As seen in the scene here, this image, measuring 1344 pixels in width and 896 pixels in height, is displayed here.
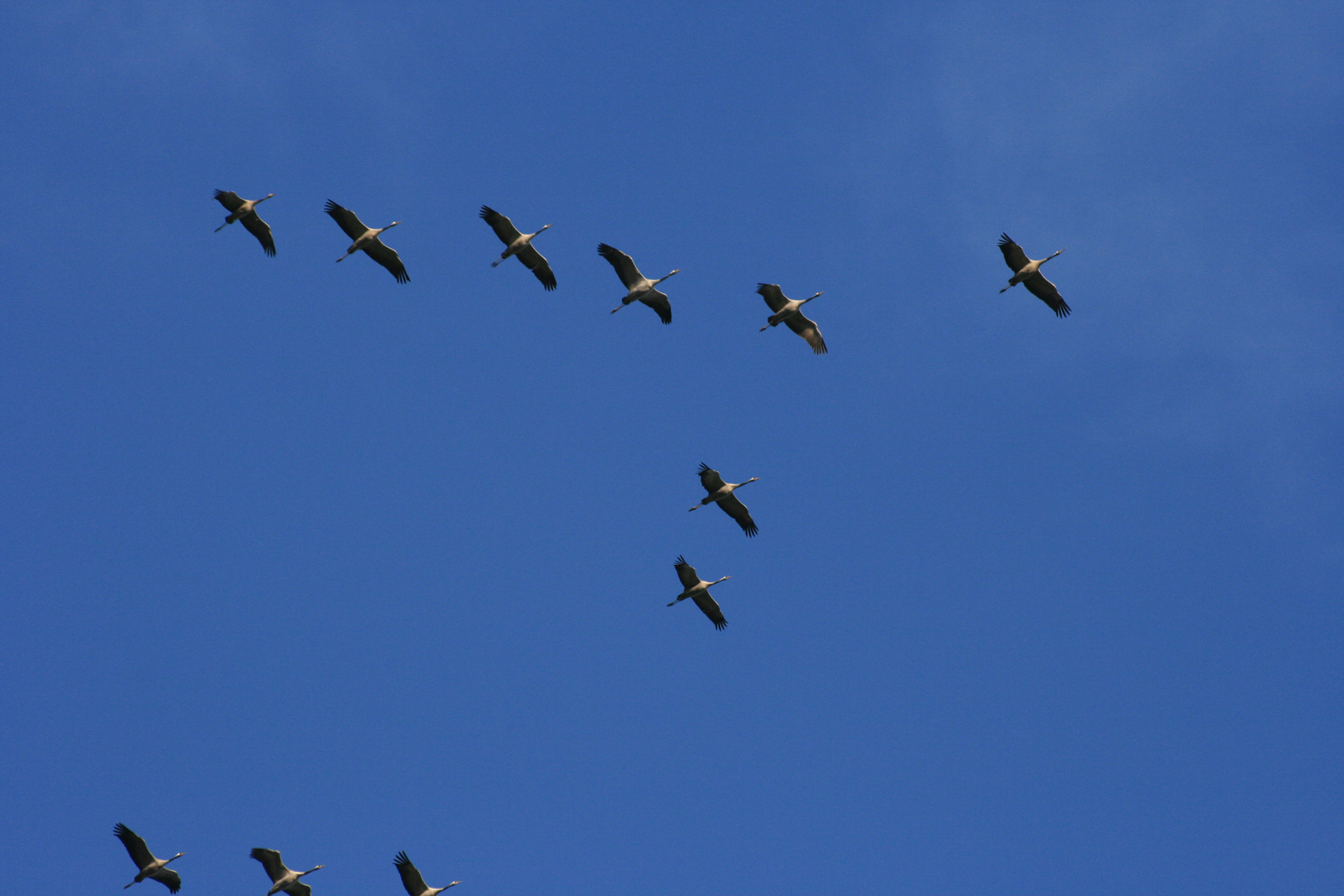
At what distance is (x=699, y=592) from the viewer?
42.7 m

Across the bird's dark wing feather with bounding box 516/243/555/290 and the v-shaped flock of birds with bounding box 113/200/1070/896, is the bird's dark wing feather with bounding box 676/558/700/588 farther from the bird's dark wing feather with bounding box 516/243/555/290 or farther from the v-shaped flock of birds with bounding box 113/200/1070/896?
the bird's dark wing feather with bounding box 516/243/555/290

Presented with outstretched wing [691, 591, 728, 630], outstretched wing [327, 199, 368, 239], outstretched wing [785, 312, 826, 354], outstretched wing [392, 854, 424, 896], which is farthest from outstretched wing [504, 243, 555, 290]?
outstretched wing [392, 854, 424, 896]

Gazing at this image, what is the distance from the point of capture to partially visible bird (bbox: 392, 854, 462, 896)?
4088 cm

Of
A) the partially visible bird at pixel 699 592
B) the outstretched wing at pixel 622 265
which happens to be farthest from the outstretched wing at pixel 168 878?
the outstretched wing at pixel 622 265

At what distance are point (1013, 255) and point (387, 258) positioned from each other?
19.9 metres

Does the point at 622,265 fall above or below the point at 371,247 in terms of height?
below

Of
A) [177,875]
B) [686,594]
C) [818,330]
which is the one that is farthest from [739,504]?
[177,875]

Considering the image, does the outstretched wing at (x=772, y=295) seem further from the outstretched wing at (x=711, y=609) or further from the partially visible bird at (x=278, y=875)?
the partially visible bird at (x=278, y=875)

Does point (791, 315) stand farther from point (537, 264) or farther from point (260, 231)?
point (260, 231)

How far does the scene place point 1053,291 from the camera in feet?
140

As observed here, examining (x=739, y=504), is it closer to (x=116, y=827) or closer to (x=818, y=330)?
(x=818, y=330)

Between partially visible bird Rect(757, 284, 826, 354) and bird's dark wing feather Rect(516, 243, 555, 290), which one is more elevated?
bird's dark wing feather Rect(516, 243, 555, 290)

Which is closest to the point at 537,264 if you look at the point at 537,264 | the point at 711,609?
the point at 537,264

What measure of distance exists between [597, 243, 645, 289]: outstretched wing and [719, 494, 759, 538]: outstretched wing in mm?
6279
